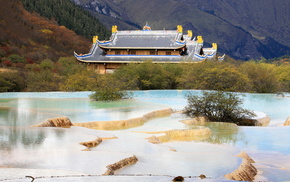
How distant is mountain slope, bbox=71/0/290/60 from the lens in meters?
161

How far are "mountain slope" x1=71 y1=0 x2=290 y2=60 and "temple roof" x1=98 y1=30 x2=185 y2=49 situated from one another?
4140 inches

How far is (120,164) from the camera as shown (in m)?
9.28

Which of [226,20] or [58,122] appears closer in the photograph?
[58,122]

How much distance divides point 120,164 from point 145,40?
3755 centimetres

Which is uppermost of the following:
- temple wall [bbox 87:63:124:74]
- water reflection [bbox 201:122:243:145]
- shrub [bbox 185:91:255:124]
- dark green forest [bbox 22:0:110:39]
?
dark green forest [bbox 22:0:110:39]

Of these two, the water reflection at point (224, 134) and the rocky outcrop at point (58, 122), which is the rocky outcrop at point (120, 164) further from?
the rocky outcrop at point (58, 122)

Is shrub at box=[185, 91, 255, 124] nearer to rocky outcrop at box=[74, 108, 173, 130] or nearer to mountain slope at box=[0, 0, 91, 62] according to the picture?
rocky outcrop at box=[74, 108, 173, 130]

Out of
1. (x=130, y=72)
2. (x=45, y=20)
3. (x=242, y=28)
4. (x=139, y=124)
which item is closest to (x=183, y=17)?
(x=242, y=28)

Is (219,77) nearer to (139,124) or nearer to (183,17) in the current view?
(139,124)

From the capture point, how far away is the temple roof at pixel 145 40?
4502 centimetres

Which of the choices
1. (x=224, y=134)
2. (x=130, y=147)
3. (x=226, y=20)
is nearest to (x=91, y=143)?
(x=130, y=147)

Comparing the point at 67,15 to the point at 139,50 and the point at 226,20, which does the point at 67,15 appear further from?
the point at 226,20

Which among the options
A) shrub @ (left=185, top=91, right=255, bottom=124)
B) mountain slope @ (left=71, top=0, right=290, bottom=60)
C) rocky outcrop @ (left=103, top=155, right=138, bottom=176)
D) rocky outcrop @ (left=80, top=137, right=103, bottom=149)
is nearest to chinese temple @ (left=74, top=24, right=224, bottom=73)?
shrub @ (left=185, top=91, right=255, bottom=124)

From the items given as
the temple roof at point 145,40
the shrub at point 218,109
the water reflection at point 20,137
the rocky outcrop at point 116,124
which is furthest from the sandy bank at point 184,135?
the temple roof at point 145,40
